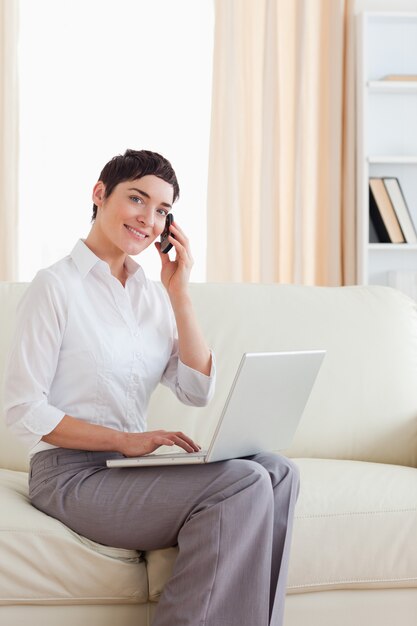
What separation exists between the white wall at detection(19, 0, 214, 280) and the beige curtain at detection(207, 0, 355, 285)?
0.10 m

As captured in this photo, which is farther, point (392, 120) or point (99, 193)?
point (392, 120)

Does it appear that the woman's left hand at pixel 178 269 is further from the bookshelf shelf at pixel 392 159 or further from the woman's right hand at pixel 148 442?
the bookshelf shelf at pixel 392 159

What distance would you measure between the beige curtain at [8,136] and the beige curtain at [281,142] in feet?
2.61

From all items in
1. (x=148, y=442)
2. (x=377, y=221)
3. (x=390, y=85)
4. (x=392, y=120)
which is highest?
(x=390, y=85)

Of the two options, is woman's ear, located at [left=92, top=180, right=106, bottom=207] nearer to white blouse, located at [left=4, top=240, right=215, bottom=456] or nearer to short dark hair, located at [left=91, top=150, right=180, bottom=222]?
short dark hair, located at [left=91, top=150, right=180, bottom=222]

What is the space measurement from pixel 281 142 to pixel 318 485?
6.57 feet

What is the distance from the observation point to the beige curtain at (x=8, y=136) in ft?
11.6

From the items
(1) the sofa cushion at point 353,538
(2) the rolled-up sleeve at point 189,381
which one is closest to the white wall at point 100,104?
(2) the rolled-up sleeve at point 189,381

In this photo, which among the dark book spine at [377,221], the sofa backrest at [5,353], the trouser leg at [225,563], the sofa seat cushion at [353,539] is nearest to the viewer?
the trouser leg at [225,563]

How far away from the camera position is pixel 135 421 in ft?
6.14

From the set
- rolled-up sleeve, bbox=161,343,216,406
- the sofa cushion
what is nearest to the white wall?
rolled-up sleeve, bbox=161,343,216,406

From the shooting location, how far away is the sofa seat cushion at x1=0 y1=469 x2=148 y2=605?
165 cm

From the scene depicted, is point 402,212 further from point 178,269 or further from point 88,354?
point 88,354

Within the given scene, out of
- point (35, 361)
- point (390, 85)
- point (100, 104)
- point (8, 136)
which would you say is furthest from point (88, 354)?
point (390, 85)
